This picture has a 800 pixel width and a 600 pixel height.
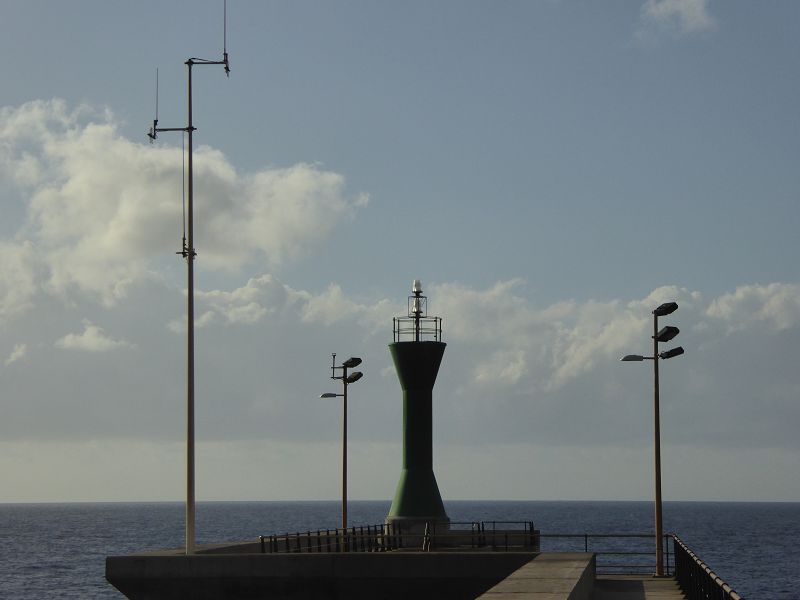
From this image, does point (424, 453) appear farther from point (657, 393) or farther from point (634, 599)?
point (634, 599)

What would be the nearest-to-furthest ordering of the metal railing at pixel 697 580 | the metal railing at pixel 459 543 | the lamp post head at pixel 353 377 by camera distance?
1. the metal railing at pixel 697 580
2. the metal railing at pixel 459 543
3. the lamp post head at pixel 353 377

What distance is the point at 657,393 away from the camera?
38.7 m

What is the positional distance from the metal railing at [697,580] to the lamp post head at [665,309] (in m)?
6.74

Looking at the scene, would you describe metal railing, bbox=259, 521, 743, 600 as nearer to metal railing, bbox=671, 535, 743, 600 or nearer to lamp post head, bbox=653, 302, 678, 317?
metal railing, bbox=671, 535, 743, 600

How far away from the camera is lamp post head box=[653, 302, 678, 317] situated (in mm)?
37656

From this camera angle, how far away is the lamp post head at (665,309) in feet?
124

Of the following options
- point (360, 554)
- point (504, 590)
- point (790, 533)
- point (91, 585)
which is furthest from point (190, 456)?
point (790, 533)

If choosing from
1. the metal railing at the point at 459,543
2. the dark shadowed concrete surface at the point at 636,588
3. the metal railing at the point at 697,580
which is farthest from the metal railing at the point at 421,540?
the metal railing at the point at 697,580

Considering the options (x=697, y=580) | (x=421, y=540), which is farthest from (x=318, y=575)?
(x=421, y=540)

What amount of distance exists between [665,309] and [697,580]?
38.6 feet

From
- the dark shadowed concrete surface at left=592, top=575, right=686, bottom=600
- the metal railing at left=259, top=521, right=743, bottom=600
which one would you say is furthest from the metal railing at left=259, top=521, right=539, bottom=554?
the dark shadowed concrete surface at left=592, top=575, right=686, bottom=600

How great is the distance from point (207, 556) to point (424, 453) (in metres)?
16.8

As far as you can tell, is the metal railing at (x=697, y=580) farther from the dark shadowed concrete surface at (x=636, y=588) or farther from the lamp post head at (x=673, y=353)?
the lamp post head at (x=673, y=353)

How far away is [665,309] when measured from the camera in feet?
125
